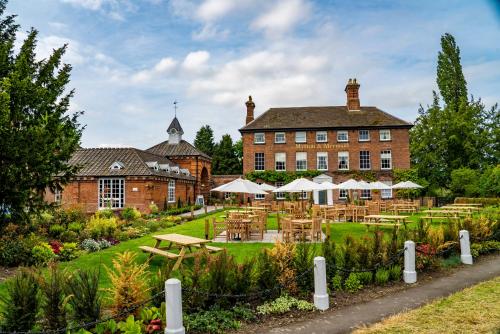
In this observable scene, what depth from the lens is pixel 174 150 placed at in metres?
40.4

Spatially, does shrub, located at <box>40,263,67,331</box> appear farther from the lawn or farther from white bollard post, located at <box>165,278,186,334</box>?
the lawn

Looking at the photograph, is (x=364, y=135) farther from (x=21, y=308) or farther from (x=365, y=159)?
(x=21, y=308)

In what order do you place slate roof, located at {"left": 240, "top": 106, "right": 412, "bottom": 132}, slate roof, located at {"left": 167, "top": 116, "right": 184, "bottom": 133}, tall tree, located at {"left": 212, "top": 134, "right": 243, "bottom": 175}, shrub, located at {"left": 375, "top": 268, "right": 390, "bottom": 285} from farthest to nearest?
tall tree, located at {"left": 212, "top": 134, "right": 243, "bottom": 175} < slate roof, located at {"left": 167, "top": 116, "right": 184, "bottom": 133} < slate roof, located at {"left": 240, "top": 106, "right": 412, "bottom": 132} < shrub, located at {"left": 375, "top": 268, "right": 390, "bottom": 285}

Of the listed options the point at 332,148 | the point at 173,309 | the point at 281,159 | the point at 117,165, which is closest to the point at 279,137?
the point at 281,159

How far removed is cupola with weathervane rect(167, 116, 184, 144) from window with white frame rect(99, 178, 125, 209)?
12.6m

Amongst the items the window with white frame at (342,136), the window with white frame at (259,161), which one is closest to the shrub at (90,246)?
the window with white frame at (259,161)

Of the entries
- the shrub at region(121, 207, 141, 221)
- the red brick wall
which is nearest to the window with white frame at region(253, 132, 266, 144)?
the red brick wall

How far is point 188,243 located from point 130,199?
20926 mm

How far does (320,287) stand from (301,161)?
3165cm

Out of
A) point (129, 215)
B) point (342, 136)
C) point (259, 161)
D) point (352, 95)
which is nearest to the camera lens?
point (129, 215)

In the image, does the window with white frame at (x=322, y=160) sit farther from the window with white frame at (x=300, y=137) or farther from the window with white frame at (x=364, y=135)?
the window with white frame at (x=364, y=135)

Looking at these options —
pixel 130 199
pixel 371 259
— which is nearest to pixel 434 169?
pixel 130 199

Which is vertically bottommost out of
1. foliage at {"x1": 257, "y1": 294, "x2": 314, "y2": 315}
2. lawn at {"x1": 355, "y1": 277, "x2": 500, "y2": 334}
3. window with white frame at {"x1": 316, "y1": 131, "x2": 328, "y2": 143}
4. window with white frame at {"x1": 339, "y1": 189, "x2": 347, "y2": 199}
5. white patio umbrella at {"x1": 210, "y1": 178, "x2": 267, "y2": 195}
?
lawn at {"x1": 355, "y1": 277, "x2": 500, "y2": 334}

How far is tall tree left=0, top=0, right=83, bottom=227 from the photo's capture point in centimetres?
986
